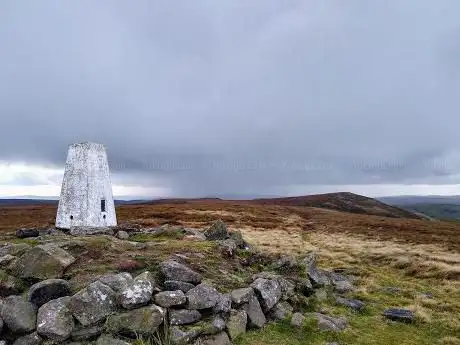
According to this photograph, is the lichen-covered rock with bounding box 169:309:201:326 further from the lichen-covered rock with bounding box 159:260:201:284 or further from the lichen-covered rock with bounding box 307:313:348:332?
the lichen-covered rock with bounding box 307:313:348:332

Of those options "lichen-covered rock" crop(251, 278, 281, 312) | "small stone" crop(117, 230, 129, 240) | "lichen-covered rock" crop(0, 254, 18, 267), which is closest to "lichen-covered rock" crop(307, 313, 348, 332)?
"lichen-covered rock" crop(251, 278, 281, 312)

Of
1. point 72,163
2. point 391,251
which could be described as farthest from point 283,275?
point 391,251

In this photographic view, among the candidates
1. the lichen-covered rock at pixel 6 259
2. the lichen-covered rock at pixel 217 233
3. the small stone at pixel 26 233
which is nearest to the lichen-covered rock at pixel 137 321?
the lichen-covered rock at pixel 6 259

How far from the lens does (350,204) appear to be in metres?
113

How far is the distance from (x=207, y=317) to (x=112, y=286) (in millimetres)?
3240

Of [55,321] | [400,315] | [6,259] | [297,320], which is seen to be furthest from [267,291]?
[6,259]

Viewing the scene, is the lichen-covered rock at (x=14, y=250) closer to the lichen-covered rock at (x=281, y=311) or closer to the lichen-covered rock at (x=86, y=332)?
the lichen-covered rock at (x=86, y=332)

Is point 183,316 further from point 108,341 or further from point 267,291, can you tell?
point 267,291

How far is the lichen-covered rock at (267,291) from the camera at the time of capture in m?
15.5

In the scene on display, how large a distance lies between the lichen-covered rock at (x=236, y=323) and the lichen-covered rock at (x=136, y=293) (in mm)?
2783

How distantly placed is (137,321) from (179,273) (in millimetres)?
2831

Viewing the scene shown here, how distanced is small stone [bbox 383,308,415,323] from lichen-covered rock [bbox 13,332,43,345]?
13149 millimetres

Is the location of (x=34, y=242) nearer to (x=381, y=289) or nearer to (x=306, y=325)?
(x=306, y=325)

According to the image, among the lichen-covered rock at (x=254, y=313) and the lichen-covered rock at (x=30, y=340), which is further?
the lichen-covered rock at (x=254, y=313)
